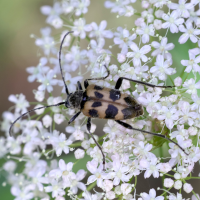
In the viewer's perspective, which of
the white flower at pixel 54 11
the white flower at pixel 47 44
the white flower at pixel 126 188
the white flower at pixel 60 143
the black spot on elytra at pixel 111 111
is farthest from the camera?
the white flower at pixel 47 44

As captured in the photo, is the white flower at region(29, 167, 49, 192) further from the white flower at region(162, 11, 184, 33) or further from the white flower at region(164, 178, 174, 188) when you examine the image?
the white flower at region(162, 11, 184, 33)

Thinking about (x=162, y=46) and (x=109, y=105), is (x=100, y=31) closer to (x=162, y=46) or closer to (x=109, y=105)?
(x=162, y=46)

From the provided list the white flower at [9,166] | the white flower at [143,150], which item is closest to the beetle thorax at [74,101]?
the white flower at [143,150]

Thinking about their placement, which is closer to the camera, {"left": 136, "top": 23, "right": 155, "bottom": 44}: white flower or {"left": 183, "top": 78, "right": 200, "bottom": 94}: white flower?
{"left": 183, "top": 78, "right": 200, "bottom": 94}: white flower

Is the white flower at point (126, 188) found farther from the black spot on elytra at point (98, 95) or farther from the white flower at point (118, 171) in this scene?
the black spot on elytra at point (98, 95)

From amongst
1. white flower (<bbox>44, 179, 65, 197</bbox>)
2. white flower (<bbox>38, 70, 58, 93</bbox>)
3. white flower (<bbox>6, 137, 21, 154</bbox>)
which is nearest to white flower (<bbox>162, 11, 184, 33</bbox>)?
white flower (<bbox>38, 70, 58, 93</bbox>)

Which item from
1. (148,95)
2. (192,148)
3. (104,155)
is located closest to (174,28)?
(148,95)

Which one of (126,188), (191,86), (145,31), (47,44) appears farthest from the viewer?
(47,44)

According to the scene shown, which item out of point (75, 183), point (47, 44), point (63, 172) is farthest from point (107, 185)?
point (47, 44)

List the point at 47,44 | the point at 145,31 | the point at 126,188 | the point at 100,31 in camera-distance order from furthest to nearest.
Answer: the point at 47,44 → the point at 100,31 → the point at 145,31 → the point at 126,188
